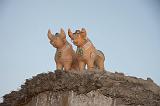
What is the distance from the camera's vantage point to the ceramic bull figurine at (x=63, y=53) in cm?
901

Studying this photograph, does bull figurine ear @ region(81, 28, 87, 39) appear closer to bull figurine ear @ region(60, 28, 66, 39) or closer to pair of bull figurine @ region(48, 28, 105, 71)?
pair of bull figurine @ region(48, 28, 105, 71)

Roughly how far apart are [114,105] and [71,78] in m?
0.91

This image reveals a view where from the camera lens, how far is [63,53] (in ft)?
29.8

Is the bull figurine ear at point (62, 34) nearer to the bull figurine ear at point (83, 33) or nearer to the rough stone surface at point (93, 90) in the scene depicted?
the bull figurine ear at point (83, 33)

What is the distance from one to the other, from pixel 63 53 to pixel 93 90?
1788 mm

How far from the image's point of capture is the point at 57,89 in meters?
7.59

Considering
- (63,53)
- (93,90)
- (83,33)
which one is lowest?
(93,90)

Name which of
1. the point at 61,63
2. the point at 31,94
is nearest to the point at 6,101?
the point at 31,94

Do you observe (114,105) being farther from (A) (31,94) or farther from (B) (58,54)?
(B) (58,54)

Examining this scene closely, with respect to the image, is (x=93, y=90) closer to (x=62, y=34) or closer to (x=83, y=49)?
(x=83, y=49)

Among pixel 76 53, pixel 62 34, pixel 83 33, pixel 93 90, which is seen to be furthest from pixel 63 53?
pixel 93 90

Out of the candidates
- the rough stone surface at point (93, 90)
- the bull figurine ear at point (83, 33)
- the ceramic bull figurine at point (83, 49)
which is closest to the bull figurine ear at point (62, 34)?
the ceramic bull figurine at point (83, 49)

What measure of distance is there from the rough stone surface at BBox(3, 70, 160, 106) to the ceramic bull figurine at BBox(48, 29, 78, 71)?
128cm

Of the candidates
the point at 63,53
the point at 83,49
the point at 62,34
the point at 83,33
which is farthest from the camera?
the point at 62,34
